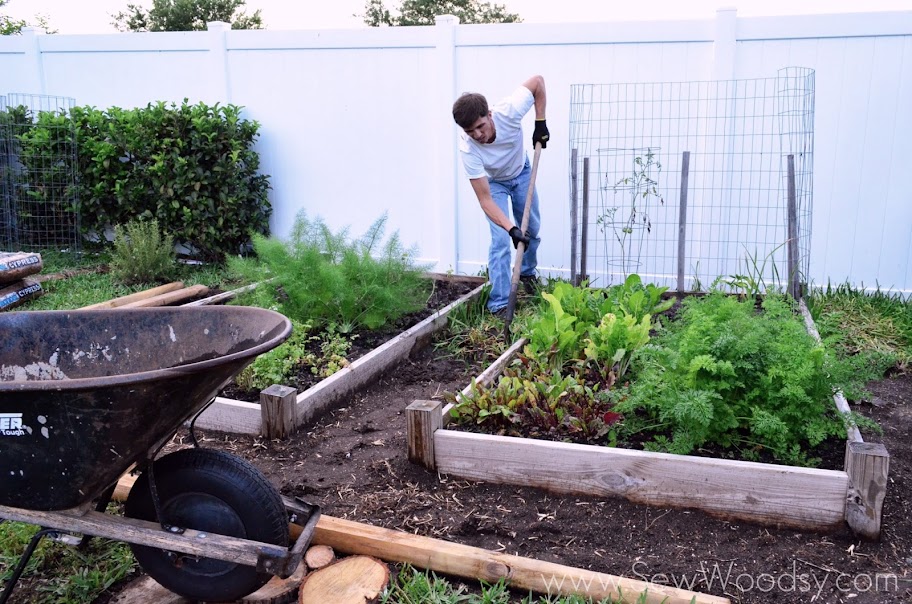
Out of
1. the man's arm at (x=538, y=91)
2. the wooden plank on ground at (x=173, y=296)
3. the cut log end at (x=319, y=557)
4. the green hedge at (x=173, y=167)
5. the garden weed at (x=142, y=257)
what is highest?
the man's arm at (x=538, y=91)

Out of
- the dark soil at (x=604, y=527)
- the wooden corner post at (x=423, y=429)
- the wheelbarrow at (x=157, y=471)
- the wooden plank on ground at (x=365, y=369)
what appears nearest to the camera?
Answer: the wheelbarrow at (x=157, y=471)

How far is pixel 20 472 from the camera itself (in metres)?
2.00

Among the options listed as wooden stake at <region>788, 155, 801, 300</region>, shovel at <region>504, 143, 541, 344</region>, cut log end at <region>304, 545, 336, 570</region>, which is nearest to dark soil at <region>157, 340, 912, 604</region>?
cut log end at <region>304, 545, 336, 570</region>

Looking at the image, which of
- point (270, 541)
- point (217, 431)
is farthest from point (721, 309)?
point (217, 431)

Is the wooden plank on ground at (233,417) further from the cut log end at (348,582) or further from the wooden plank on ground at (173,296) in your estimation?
the wooden plank on ground at (173,296)

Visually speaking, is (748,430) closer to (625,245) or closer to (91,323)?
(91,323)

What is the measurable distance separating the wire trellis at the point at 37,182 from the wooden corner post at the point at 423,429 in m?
5.44

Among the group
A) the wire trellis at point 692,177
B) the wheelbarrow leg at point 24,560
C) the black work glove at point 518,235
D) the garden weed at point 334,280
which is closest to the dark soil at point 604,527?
the wheelbarrow leg at point 24,560

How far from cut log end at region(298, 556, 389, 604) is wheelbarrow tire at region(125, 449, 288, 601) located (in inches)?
5.8

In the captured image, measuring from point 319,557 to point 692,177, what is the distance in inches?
174

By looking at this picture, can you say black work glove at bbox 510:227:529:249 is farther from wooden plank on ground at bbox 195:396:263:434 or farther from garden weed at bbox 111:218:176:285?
garden weed at bbox 111:218:176:285

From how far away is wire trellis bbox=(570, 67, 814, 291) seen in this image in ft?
17.6

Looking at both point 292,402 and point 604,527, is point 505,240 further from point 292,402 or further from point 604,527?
point 604,527

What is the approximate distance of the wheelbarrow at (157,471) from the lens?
6.27 ft
